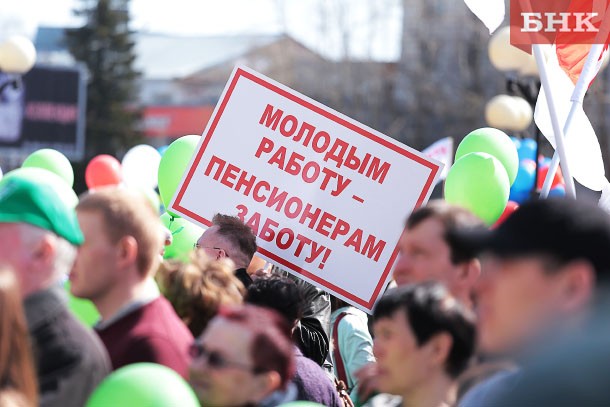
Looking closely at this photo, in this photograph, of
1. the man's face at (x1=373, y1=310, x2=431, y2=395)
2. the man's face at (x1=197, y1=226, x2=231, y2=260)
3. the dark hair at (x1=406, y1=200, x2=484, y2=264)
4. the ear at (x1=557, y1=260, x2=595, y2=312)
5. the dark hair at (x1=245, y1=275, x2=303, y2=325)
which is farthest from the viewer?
the man's face at (x1=197, y1=226, x2=231, y2=260)

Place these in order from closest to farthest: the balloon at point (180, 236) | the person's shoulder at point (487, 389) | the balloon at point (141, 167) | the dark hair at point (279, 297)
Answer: the person's shoulder at point (487, 389), the dark hair at point (279, 297), the balloon at point (180, 236), the balloon at point (141, 167)

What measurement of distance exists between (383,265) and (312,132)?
750 millimetres

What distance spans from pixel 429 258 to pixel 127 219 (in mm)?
895

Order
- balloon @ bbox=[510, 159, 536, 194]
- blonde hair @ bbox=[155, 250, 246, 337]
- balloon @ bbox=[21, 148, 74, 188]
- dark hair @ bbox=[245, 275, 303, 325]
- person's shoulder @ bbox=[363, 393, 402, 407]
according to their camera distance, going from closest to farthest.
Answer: person's shoulder @ bbox=[363, 393, 402, 407] → blonde hair @ bbox=[155, 250, 246, 337] → dark hair @ bbox=[245, 275, 303, 325] → balloon @ bbox=[21, 148, 74, 188] → balloon @ bbox=[510, 159, 536, 194]

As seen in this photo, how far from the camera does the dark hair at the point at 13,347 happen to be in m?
2.67

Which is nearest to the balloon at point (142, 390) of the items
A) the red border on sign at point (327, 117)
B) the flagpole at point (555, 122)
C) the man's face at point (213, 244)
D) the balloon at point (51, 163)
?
the man's face at point (213, 244)

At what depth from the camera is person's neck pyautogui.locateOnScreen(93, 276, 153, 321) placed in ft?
11.2

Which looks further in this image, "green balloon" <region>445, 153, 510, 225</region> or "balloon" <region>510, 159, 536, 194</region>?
"balloon" <region>510, 159, 536, 194</region>

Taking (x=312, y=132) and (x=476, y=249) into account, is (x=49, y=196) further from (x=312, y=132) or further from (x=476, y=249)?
(x=312, y=132)

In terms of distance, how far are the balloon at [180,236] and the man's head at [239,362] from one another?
10.5 feet

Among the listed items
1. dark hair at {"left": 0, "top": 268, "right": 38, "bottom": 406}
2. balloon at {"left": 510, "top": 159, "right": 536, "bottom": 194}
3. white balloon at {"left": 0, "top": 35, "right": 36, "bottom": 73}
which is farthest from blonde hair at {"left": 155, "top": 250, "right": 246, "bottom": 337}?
white balloon at {"left": 0, "top": 35, "right": 36, "bottom": 73}

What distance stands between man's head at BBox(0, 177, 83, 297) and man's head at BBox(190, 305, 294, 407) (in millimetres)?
478

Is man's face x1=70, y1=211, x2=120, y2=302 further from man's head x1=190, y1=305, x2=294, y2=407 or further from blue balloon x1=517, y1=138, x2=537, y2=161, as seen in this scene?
blue balloon x1=517, y1=138, x2=537, y2=161
